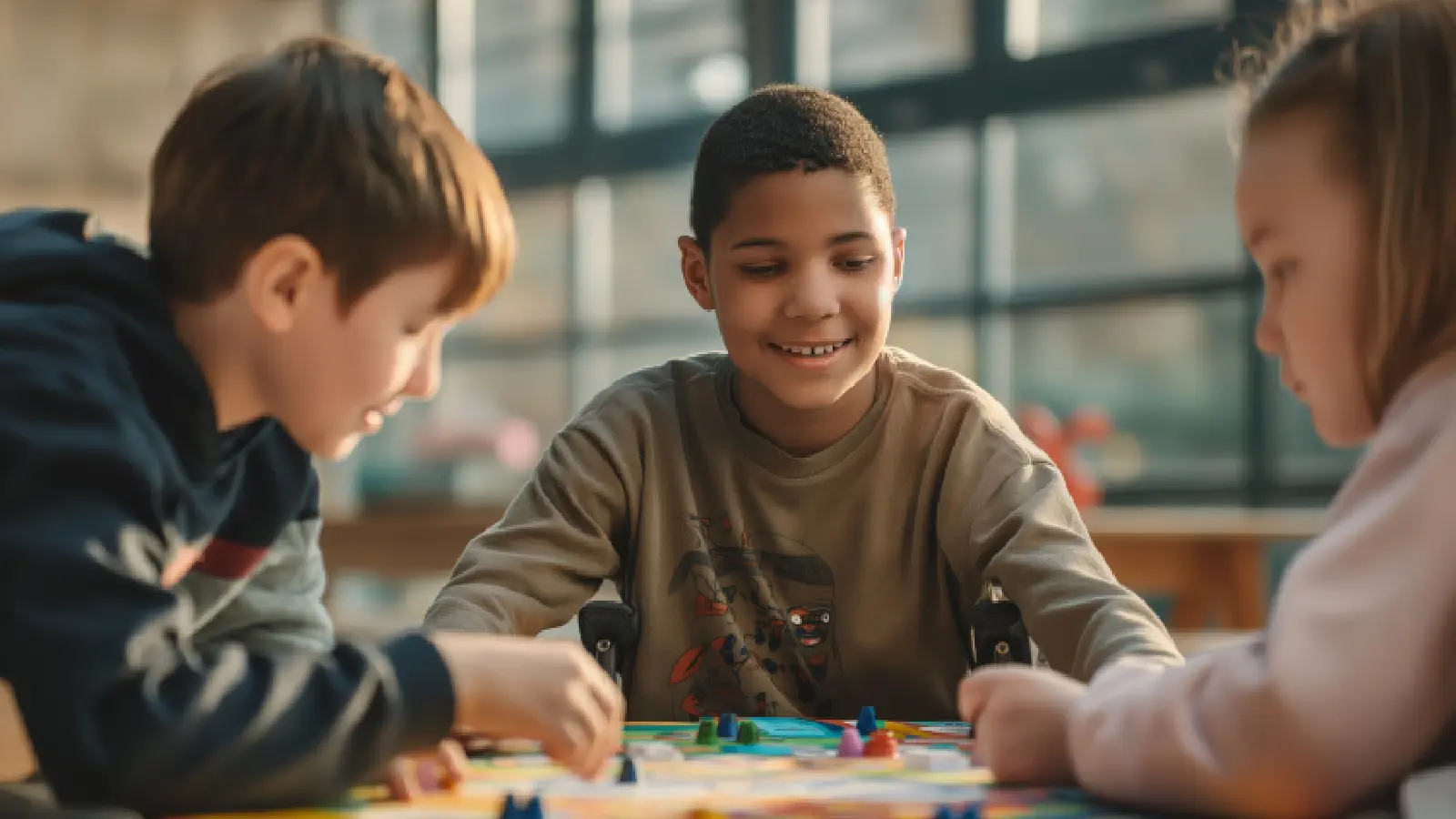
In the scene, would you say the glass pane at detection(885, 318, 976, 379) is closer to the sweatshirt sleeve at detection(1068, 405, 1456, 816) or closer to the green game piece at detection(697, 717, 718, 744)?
the green game piece at detection(697, 717, 718, 744)

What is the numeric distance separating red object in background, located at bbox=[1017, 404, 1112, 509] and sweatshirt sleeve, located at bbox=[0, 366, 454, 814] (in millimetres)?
2456

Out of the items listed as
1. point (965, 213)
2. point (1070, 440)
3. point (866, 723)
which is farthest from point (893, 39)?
point (866, 723)

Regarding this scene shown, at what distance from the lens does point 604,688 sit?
81cm

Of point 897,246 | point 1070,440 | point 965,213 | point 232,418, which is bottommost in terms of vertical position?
point 1070,440

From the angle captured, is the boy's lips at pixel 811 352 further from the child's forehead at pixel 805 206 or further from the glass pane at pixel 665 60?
the glass pane at pixel 665 60

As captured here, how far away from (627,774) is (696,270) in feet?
2.60

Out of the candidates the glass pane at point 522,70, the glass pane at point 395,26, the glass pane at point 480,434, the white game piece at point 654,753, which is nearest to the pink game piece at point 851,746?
the white game piece at point 654,753

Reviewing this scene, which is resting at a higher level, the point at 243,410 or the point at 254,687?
the point at 243,410

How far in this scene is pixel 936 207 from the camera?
4.16 meters

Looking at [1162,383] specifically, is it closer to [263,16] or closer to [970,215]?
[970,215]

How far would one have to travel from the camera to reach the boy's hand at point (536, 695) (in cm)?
77

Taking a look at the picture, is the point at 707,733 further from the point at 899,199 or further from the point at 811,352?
the point at 899,199

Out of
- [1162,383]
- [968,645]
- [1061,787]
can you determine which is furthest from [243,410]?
[1162,383]

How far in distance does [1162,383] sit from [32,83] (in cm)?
429
